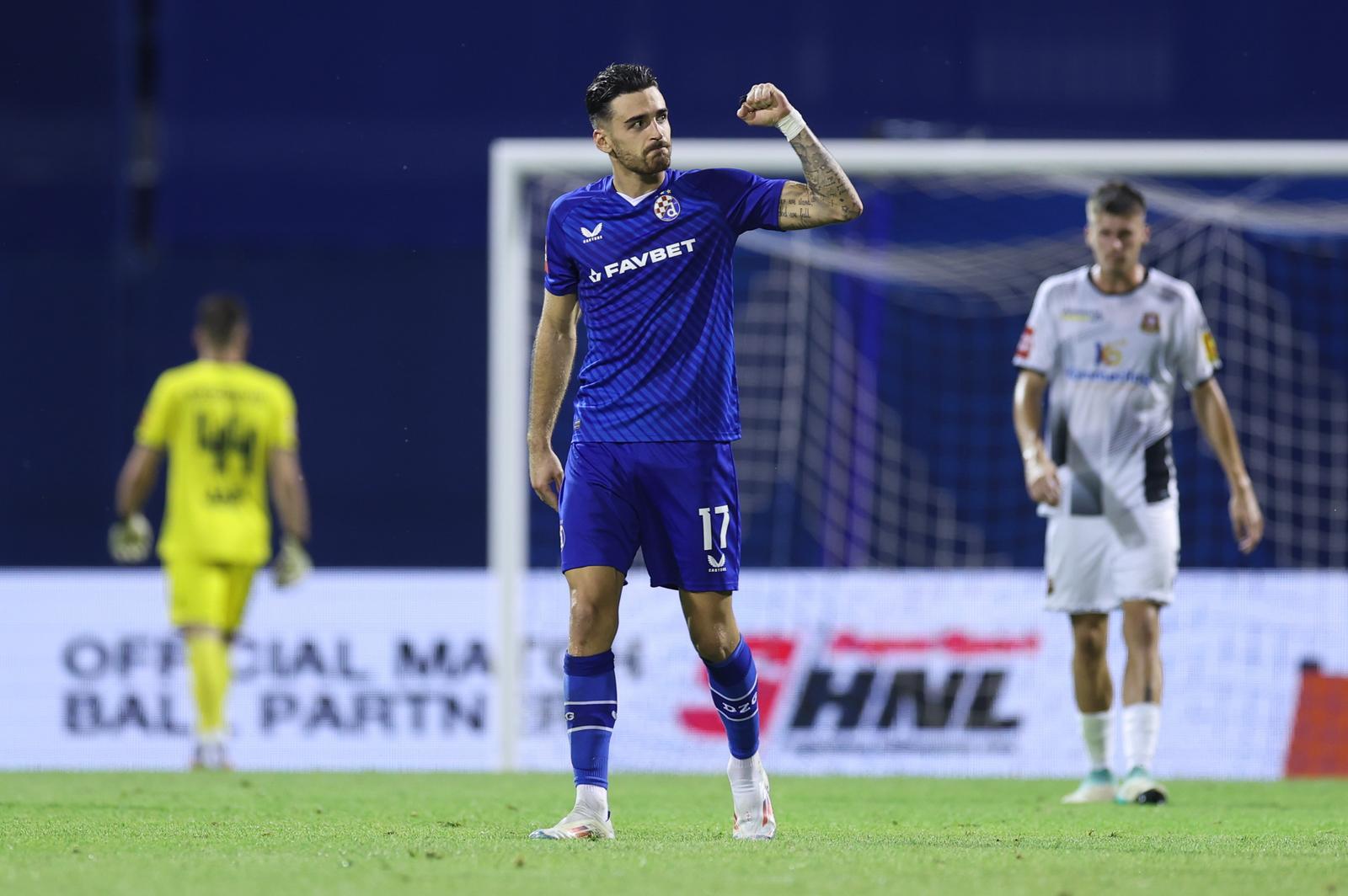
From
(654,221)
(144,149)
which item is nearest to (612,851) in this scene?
(654,221)

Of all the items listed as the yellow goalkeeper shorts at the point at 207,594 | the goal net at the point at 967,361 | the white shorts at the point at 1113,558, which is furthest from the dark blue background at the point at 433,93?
the white shorts at the point at 1113,558

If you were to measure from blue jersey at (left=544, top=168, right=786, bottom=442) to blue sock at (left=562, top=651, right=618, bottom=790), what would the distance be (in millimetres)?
567

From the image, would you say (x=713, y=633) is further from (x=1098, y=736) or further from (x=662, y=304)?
(x=1098, y=736)

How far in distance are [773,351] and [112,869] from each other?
6.38 m

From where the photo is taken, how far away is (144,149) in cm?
1314

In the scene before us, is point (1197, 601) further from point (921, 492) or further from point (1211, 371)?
point (1211, 371)

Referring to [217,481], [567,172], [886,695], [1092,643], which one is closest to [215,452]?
[217,481]

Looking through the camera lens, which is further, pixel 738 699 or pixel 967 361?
pixel 967 361

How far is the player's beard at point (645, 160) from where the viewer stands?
17.0 feet

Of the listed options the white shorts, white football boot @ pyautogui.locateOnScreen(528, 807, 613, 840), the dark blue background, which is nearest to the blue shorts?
white football boot @ pyautogui.locateOnScreen(528, 807, 613, 840)

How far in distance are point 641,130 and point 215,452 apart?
15.5 ft

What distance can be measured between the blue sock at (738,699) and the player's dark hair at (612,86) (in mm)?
1369

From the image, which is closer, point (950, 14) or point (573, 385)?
point (573, 385)

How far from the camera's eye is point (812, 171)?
508 centimetres
